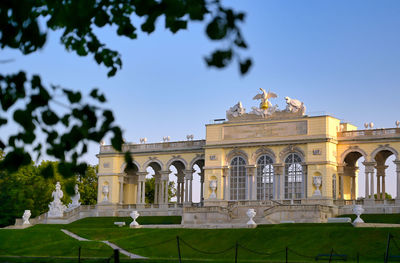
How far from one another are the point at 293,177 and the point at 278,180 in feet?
4.58

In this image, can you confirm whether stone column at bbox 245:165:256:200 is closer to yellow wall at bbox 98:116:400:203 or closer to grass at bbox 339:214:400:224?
yellow wall at bbox 98:116:400:203

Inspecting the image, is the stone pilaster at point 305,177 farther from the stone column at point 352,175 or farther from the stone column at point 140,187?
the stone column at point 140,187

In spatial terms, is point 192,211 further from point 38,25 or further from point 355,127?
point 38,25

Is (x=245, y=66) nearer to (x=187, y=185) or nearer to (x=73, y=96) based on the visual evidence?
(x=73, y=96)

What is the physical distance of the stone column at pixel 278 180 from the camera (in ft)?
209

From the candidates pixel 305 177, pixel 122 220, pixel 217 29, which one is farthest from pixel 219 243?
pixel 217 29

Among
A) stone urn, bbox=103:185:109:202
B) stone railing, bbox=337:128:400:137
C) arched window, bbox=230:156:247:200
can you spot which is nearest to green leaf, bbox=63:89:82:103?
stone railing, bbox=337:128:400:137

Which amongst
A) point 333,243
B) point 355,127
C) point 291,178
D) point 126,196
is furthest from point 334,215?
point 126,196

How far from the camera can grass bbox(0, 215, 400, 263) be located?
37.3 meters

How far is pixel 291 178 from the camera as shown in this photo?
63875 mm

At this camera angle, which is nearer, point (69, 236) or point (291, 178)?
point (69, 236)

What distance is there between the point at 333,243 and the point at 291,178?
2444 centimetres

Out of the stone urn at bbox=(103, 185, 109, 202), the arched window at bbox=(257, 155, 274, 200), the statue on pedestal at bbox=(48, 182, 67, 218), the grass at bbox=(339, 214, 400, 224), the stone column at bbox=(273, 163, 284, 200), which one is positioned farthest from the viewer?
the stone urn at bbox=(103, 185, 109, 202)

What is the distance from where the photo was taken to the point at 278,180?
64.1 meters
